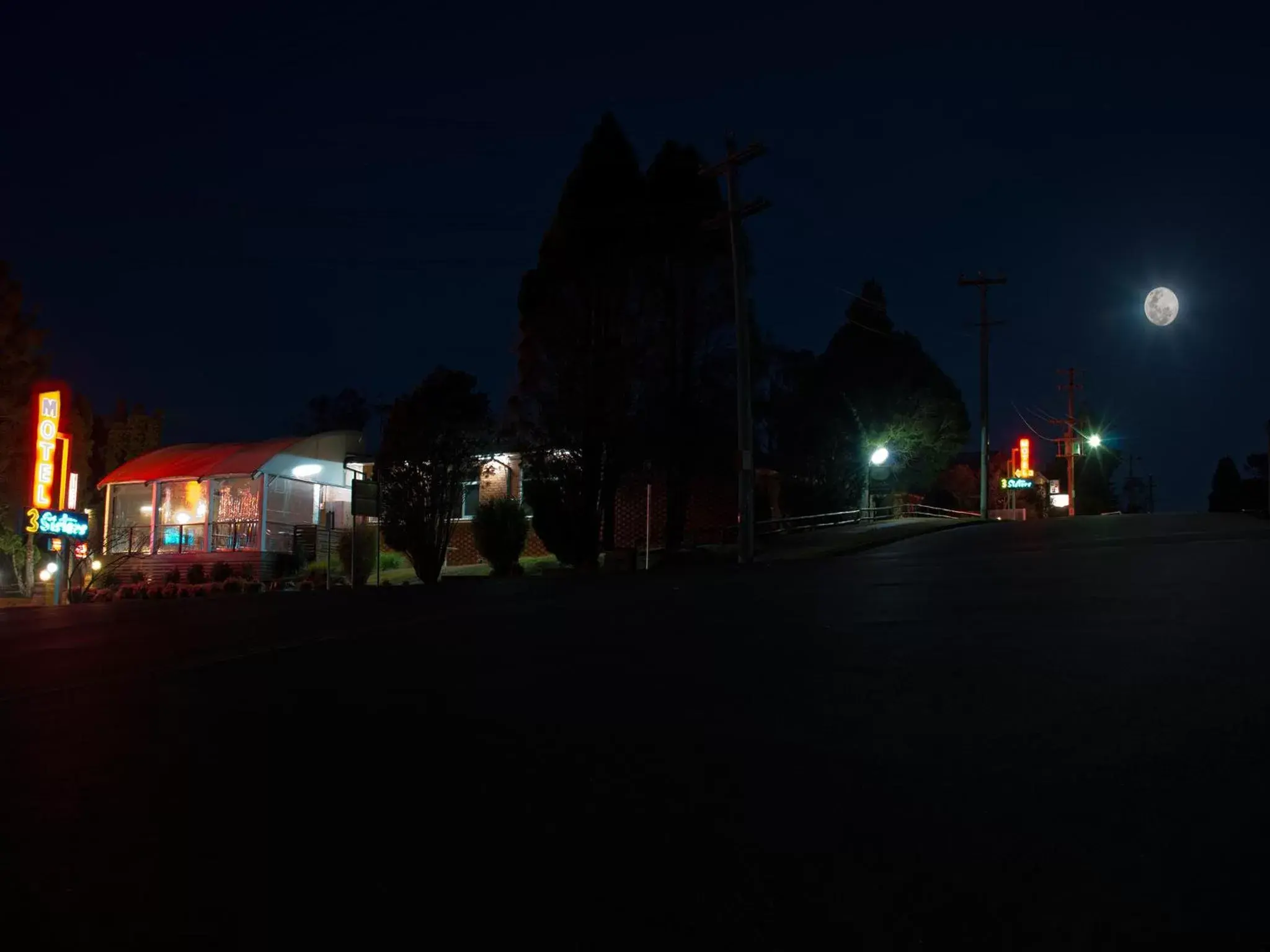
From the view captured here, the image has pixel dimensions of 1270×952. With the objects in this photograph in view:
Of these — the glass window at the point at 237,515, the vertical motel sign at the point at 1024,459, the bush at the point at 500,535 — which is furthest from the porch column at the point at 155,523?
the vertical motel sign at the point at 1024,459

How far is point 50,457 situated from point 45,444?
0.40m

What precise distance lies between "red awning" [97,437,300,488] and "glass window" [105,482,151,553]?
707mm

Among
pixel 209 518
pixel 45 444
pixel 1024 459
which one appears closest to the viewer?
pixel 45 444

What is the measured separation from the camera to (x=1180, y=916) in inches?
169

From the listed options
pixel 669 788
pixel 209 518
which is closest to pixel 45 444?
pixel 209 518

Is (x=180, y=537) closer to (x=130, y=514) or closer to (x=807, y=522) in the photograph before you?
(x=130, y=514)

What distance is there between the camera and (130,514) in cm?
4197

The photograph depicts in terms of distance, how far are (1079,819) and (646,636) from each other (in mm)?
6652

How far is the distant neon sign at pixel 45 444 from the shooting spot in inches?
1291

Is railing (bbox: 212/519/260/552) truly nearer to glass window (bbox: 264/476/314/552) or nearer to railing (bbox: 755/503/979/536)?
glass window (bbox: 264/476/314/552)

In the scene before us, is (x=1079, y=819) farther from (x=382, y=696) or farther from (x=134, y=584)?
(x=134, y=584)

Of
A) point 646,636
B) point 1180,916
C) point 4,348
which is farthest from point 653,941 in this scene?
point 4,348

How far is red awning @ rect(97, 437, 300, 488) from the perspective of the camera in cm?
3788

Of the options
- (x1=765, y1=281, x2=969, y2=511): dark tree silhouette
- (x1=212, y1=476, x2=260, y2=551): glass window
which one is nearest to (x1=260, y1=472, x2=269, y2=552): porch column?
(x1=212, y1=476, x2=260, y2=551): glass window
